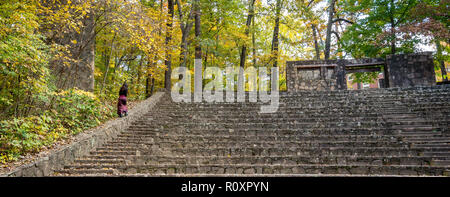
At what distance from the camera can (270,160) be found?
5.34 meters

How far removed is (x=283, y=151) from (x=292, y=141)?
1.62 ft

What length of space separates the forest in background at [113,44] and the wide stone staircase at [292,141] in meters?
1.37

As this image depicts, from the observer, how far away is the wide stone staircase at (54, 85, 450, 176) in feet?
16.3

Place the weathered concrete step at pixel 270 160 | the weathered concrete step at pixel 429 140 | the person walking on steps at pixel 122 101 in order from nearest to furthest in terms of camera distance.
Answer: the weathered concrete step at pixel 270 160 → the weathered concrete step at pixel 429 140 → the person walking on steps at pixel 122 101

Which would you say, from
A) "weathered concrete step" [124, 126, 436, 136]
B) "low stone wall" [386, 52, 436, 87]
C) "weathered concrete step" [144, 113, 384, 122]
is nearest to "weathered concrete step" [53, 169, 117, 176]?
"weathered concrete step" [124, 126, 436, 136]

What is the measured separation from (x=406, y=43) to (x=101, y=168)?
14.7 metres

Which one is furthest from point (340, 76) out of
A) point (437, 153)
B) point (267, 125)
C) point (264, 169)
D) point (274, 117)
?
point (264, 169)

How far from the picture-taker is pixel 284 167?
4.98 meters

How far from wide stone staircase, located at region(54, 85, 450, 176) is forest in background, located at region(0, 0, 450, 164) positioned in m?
1.37

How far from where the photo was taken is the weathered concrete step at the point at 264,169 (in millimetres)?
4773

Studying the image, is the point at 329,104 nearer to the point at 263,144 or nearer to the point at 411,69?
the point at 263,144

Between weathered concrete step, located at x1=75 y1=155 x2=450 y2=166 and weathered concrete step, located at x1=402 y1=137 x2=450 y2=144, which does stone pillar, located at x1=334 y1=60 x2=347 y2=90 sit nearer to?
weathered concrete step, located at x1=402 y1=137 x2=450 y2=144

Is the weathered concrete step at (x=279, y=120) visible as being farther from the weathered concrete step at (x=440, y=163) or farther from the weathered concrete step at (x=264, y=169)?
the weathered concrete step at (x=264, y=169)

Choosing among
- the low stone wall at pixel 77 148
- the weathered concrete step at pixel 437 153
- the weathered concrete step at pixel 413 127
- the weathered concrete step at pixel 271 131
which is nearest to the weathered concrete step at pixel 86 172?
the low stone wall at pixel 77 148
